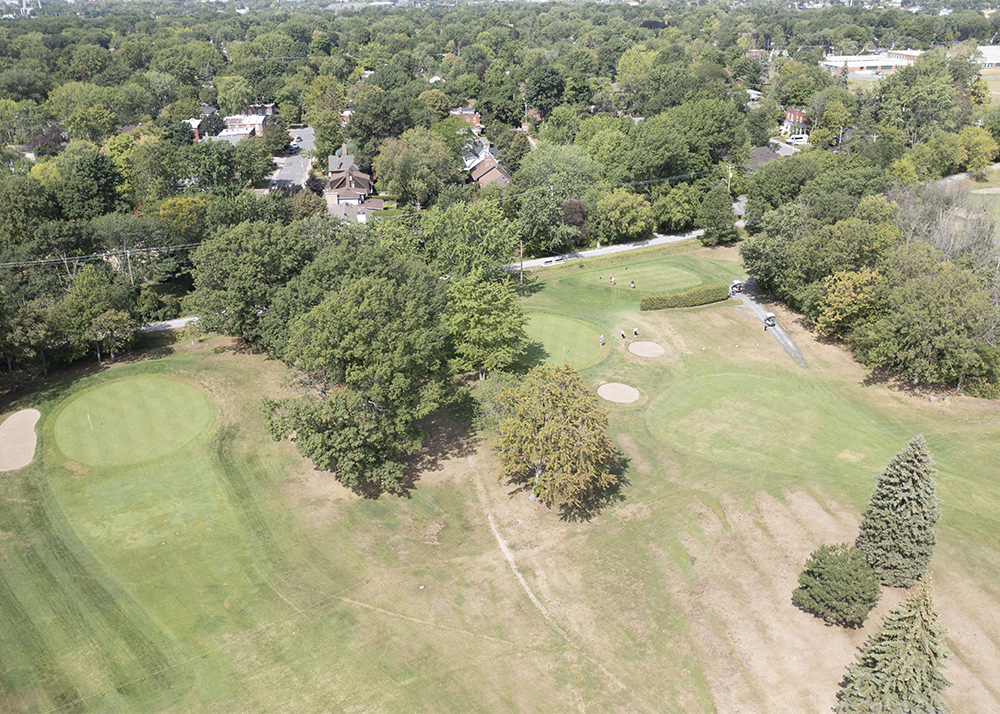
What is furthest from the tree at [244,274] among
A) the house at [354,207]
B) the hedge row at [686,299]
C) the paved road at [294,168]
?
the paved road at [294,168]

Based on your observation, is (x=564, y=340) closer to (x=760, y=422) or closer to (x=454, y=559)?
(x=760, y=422)

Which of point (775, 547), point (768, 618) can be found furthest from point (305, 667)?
point (775, 547)

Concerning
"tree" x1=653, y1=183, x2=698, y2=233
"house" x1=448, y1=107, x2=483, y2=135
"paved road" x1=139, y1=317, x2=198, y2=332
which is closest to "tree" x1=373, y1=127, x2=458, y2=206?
"tree" x1=653, y1=183, x2=698, y2=233

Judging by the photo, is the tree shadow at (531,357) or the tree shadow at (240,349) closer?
the tree shadow at (531,357)

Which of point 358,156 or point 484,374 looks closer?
point 484,374

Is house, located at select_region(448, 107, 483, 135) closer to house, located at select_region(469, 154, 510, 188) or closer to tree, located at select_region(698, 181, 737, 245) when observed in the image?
house, located at select_region(469, 154, 510, 188)

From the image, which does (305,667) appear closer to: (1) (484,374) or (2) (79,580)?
(2) (79,580)

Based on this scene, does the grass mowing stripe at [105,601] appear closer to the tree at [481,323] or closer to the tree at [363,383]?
the tree at [363,383]
